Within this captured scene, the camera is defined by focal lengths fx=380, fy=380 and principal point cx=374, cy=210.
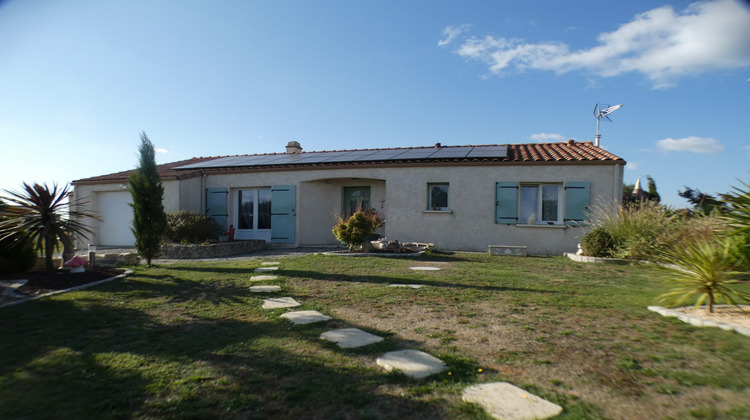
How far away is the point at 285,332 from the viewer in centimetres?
339

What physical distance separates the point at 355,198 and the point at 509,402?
11.4 metres

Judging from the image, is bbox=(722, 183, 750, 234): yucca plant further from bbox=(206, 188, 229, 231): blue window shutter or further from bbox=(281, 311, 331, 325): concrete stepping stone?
bbox=(206, 188, 229, 231): blue window shutter

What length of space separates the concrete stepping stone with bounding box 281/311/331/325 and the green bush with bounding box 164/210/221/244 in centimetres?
857

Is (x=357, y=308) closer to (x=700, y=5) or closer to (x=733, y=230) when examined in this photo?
(x=733, y=230)

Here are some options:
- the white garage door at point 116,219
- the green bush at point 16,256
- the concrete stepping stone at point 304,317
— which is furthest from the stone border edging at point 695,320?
the white garage door at point 116,219

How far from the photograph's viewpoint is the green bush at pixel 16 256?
625 cm

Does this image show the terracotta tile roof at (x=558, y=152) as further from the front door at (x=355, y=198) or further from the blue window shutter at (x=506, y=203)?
the front door at (x=355, y=198)

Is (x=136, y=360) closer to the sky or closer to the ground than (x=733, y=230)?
closer to the ground

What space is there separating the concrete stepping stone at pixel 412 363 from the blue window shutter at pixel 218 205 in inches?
465

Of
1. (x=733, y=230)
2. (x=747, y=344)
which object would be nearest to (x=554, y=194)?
(x=733, y=230)

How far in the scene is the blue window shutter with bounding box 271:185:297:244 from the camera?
41.8 ft

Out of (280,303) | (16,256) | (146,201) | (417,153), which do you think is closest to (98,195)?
(146,201)

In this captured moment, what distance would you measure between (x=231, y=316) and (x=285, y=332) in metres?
0.94

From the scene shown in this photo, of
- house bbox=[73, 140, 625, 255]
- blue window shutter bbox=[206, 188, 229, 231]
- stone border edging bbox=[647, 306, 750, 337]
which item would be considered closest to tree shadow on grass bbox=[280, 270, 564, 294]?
stone border edging bbox=[647, 306, 750, 337]
